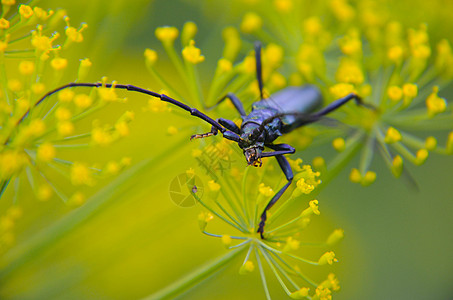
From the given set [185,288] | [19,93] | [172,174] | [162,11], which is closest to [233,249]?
[185,288]

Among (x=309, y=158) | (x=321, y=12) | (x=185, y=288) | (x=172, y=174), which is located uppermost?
(x=321, y=12)

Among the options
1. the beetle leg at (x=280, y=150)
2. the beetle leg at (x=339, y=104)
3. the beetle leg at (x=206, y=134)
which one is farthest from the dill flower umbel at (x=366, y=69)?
the beetle leg at (x=206, y=134)

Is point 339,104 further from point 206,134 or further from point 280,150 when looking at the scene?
point 206,134

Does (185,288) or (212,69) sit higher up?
(212,69)

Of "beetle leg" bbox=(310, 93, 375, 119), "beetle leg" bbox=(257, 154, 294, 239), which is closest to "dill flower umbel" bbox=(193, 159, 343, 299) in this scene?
"beetle leg" bbox=(257, 154, 294, 239)

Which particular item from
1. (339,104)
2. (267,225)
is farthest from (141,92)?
(339,104)

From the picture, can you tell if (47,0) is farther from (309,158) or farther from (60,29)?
(309,158)
